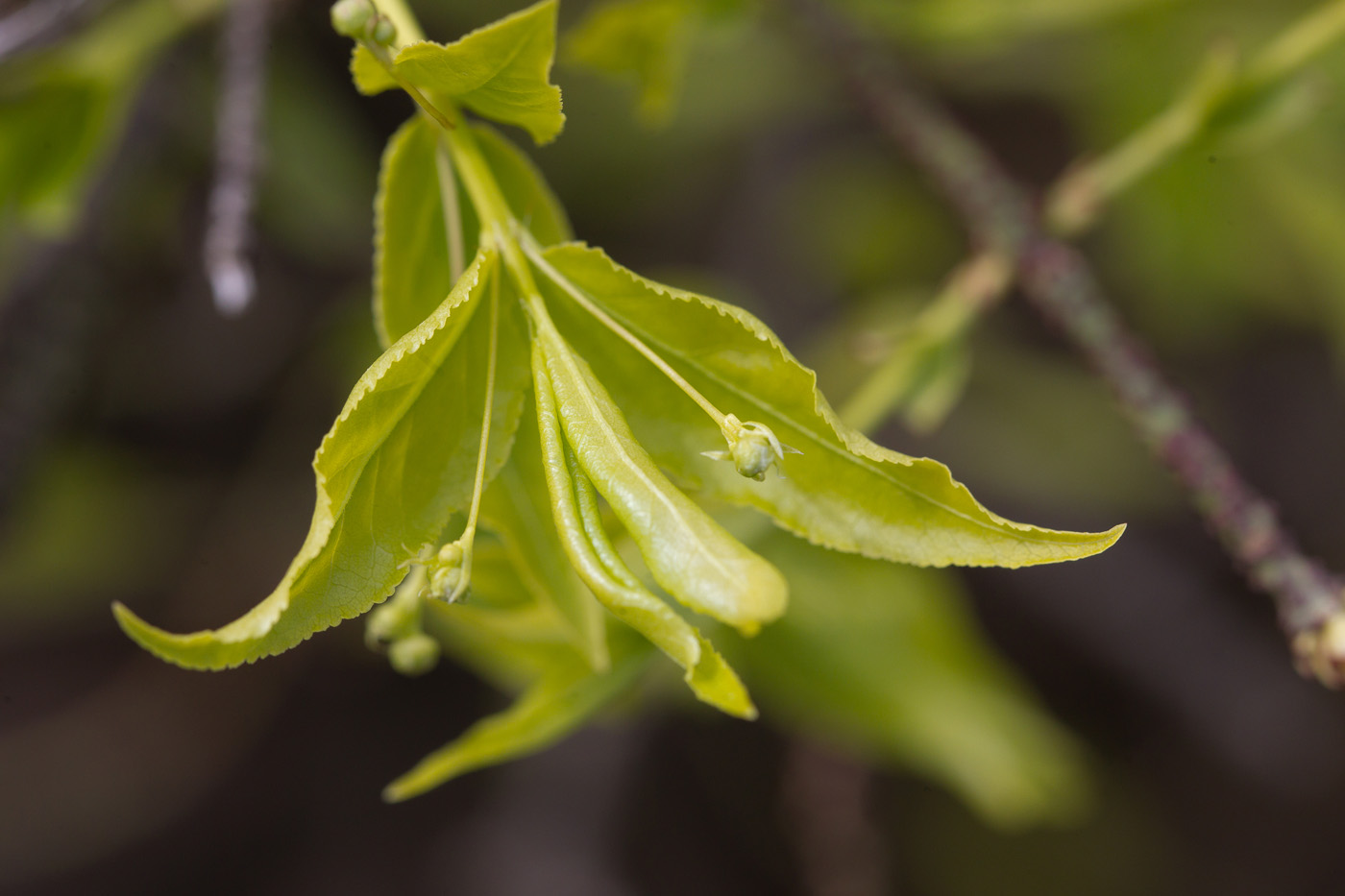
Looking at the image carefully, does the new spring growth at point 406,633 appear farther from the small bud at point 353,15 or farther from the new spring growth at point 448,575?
the small bud at point 353,15

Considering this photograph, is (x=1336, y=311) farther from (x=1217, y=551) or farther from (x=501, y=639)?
(x=501, y=639)

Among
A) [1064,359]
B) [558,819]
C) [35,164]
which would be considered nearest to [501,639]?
[35,164]

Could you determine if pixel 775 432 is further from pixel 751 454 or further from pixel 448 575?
pixel 448 575

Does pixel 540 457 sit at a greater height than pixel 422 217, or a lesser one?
lesser

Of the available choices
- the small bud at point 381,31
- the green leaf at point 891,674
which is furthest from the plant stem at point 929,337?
the small bud at point 381,31

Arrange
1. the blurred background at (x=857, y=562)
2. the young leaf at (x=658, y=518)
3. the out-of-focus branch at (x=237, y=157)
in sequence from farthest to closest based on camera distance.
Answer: the blurred background at (x=857, y=562), the out-of-focus branch at (x=237, y=157), the young leaf at (x=658, y=518)

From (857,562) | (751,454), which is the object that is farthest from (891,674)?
(751,454)
